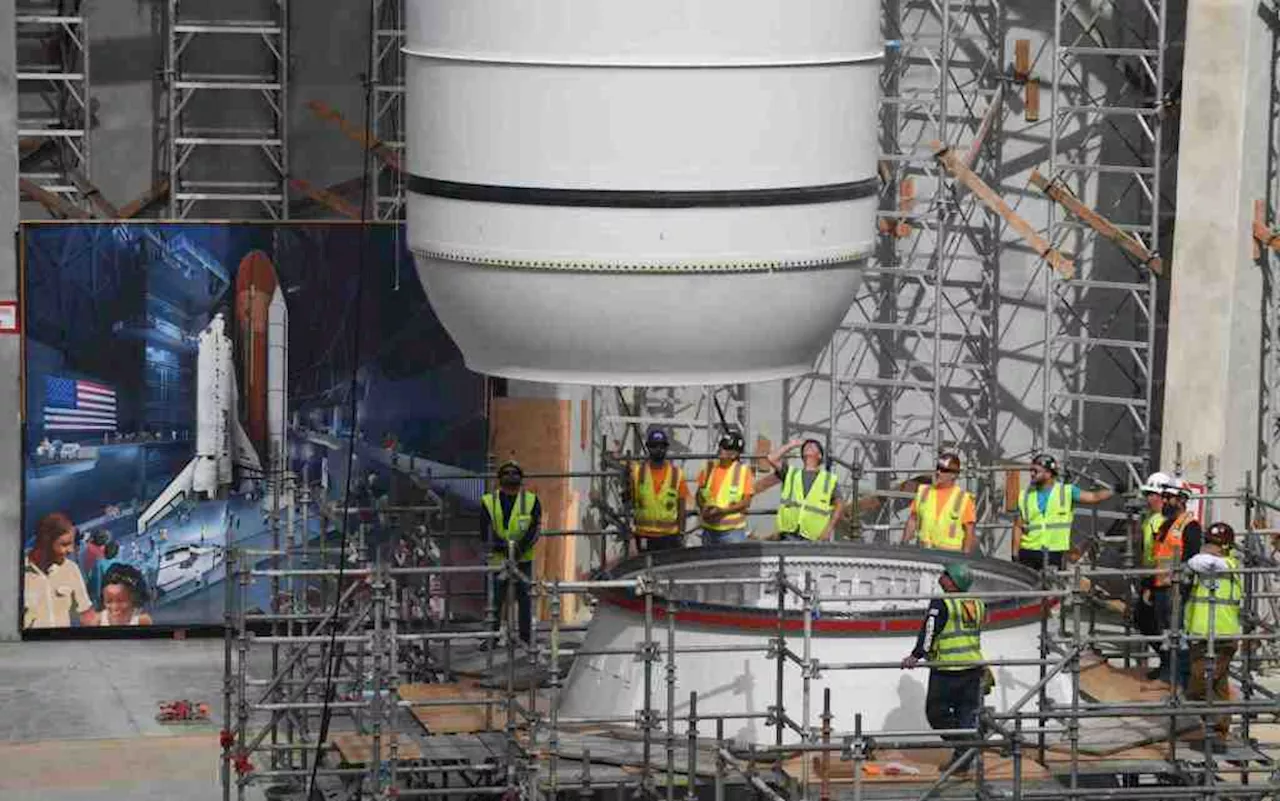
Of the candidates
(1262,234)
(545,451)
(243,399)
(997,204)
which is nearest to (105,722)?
(243,399)

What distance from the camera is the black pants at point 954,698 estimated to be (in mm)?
28688

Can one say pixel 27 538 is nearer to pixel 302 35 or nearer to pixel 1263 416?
pixel 302 35

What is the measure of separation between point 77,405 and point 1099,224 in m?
11.1

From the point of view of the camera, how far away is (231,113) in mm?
41406

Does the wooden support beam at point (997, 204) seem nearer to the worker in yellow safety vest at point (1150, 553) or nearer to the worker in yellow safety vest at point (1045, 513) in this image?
the worker in yellow safety vest at point (1045, 513)

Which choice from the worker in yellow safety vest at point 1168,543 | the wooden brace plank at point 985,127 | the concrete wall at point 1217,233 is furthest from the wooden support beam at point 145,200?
the worker in yellow safety vest at point 1168,543

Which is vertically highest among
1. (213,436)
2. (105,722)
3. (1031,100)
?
(1031,100)

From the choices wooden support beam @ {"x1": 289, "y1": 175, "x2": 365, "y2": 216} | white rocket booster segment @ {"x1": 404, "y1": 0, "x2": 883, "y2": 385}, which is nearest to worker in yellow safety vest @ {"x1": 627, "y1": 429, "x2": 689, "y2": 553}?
white rocket booster segment @ {"x1": 404, "y1": 0, "x2": 883, "y2": 385}

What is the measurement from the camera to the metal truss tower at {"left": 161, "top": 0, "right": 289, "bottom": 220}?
1606 inches

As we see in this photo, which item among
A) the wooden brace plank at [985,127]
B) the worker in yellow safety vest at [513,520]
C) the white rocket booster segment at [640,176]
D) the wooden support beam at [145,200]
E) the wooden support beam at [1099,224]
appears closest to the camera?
the white rocket booster segment at [640,176]

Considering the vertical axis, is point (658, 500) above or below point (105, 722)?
above

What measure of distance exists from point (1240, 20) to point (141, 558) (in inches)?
505

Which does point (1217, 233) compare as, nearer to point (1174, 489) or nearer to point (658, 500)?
point (1174, 489)

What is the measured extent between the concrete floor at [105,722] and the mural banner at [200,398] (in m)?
0.69
